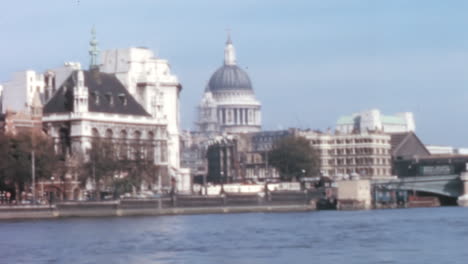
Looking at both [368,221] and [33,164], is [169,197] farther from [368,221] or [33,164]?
[368,221]

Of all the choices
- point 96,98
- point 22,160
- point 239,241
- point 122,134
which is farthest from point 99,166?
point 239,241

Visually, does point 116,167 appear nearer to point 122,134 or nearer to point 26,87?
point 122,134

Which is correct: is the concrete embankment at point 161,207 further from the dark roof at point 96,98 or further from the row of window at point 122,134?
the dark roof at point 96,98

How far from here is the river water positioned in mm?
91625

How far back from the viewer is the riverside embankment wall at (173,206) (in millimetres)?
156062

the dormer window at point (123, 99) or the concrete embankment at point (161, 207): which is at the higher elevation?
the dormer window at point (123, 99)

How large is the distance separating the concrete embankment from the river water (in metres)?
9.36

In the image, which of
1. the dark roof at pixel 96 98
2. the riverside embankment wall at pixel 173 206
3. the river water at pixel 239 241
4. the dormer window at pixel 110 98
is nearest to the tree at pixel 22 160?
the riverside embankment wall at pixel 173 206

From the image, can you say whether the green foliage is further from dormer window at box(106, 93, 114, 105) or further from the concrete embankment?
dormer window at box(106, 93, 114, 105)

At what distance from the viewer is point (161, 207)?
6718 inches

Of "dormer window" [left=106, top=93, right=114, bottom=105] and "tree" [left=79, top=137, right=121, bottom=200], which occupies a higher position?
"dormer window" [left=106, top=93, right=114, bottom=105]

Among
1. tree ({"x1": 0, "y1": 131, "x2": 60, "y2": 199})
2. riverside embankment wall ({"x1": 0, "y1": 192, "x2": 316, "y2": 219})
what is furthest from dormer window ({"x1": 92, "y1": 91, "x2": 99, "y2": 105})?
riverside embankment wall ({"x1": 0, "y1": 192, "x2": 316, "y2": 219})

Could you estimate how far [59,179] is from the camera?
179500 mm

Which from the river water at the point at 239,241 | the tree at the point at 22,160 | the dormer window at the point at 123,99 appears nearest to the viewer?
the river water at the point at 239,241
